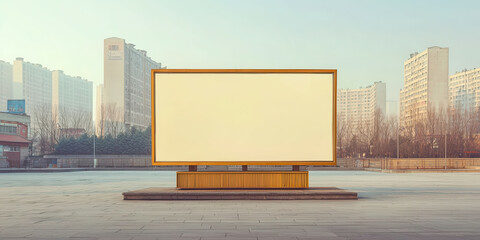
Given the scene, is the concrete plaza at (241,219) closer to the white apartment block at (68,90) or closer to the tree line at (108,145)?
the tree line at (108,145)

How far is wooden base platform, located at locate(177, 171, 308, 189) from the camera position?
14695 mm

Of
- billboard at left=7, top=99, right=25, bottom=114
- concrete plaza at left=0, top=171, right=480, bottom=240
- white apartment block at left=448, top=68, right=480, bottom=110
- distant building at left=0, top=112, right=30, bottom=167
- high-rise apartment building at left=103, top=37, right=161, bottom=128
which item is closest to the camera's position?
concrete plaza at left=0, top=171, right=480, bottom=240

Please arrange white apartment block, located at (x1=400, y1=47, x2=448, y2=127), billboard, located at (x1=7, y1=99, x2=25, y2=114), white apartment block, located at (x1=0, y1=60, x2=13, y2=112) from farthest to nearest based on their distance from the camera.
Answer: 1. white apartment block, located at (x1=0, y1=60, x2=13, y2=112)
2. white apartment block, located at (x1=400, y1=47, x2=448, y2=127)
3. billboard, located at (x1=7, y1=99, x2=25, y2=114)

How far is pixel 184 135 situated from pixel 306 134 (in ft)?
14.4

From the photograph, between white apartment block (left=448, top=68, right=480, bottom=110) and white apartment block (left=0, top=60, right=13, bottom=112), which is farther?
white apartment block (left=0, top=60, right=13, bottom=112)

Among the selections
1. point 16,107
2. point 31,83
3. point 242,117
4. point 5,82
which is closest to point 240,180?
point 242,117

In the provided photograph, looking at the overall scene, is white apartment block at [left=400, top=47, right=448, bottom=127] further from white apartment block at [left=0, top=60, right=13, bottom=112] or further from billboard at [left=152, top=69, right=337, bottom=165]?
white apartment block at [left=0, top=60, right=13, bottom=112]

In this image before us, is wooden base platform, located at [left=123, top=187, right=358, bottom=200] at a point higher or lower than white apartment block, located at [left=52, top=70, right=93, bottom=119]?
lower

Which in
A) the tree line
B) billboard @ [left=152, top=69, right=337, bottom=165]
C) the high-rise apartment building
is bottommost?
the tree line

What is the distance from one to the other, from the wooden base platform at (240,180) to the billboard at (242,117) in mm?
645

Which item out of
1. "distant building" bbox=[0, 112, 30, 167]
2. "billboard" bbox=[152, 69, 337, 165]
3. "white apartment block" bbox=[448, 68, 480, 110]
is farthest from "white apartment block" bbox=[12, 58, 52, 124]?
"white apartment block" bbox=[448, 68, 480, 110]

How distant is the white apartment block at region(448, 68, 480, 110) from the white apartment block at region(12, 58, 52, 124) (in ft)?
483

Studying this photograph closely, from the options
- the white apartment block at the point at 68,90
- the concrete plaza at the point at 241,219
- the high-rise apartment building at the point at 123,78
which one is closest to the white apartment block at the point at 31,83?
the white apartment block at the point at 68,90

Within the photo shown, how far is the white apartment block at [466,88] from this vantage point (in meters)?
131
